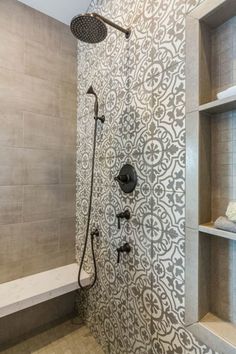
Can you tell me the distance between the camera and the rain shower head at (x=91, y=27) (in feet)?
3.79

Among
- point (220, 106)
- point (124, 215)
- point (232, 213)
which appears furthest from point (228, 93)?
point (124, 215)

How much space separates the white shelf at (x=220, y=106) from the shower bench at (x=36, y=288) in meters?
1.53

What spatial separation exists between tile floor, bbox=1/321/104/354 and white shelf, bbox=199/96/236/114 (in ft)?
5.97

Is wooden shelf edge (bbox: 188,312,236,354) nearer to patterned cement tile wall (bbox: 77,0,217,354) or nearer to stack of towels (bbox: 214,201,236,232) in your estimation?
patterned cement tile wall (bbox: 77,0,217,354)

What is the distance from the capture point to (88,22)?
1.19 m

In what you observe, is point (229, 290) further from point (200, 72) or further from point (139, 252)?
point (200, 72)

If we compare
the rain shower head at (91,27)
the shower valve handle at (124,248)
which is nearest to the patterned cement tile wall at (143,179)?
the shower valve handle at (124,248)

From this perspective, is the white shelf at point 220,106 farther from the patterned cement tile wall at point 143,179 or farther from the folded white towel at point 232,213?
the folded white towel at point 232,213

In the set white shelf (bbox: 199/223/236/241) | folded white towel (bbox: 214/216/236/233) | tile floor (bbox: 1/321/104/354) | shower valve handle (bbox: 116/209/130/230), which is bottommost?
tile floor (bbox: 1/321/104/354)

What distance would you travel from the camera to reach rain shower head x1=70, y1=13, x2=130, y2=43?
1.16m

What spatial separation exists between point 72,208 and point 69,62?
1.38 meters

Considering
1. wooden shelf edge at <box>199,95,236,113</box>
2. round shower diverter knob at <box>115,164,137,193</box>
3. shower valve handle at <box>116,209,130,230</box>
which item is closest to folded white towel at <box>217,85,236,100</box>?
wooden shelf edge at <box>199,95,236,113</box>

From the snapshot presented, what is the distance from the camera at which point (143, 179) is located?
3.84 feet

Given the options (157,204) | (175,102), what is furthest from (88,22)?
(157,204)
